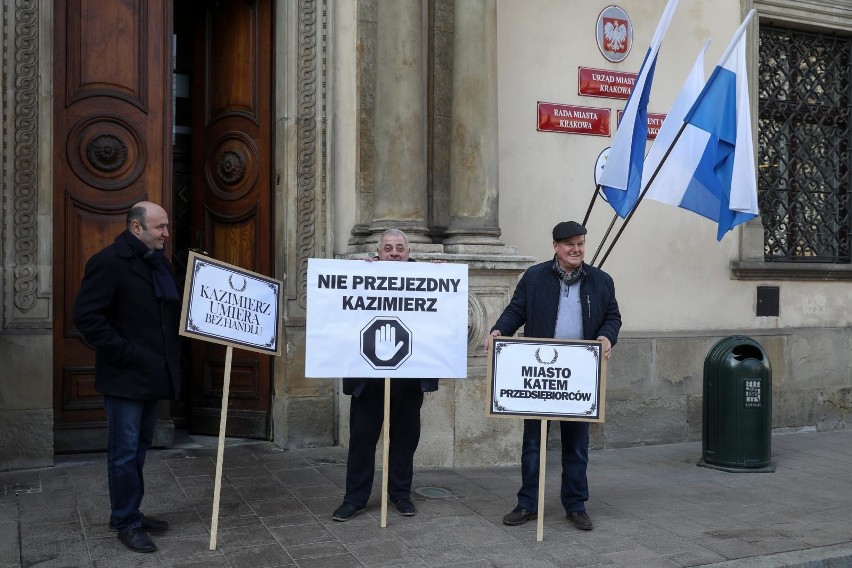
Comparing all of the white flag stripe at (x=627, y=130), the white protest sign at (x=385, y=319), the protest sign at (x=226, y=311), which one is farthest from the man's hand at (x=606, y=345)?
the white flag stripe at (x=627, y=130)

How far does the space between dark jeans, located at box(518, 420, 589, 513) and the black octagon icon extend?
101 cm

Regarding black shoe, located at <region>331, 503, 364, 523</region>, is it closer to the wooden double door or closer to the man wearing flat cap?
the man wearing flat cap

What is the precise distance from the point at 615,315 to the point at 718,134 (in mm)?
2383

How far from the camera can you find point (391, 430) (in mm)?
6004

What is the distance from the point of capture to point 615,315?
231 inches

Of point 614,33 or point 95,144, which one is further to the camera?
point 614,33

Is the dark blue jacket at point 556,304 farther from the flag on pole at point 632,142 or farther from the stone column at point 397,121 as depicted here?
the stone column at point 397,121

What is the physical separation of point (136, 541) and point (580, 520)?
8.49 ft

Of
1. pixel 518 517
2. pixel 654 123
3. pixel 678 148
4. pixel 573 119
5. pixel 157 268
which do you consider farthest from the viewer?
pixel 654 123

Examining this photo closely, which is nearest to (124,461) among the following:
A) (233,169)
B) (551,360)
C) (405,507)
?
(405,507)

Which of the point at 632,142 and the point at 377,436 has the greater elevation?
the point at 632,142

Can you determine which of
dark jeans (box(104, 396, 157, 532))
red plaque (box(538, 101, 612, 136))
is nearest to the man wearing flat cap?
dark jeans (box(104, 396, 157, 532))

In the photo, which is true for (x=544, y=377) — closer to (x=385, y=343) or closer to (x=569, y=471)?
(x=569, y=471)

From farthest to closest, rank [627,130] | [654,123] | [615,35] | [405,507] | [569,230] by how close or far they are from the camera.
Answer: [654,123], [615,35], [627,130], [405,507], [569,230]
